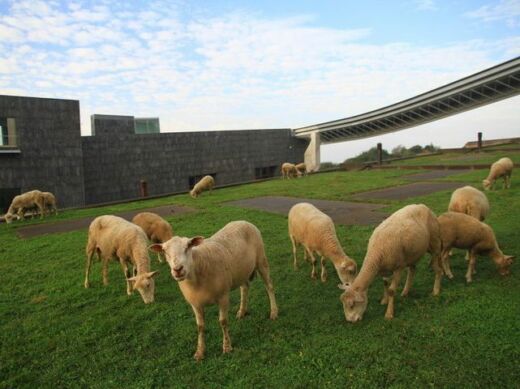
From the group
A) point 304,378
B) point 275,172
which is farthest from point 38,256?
point 275,172

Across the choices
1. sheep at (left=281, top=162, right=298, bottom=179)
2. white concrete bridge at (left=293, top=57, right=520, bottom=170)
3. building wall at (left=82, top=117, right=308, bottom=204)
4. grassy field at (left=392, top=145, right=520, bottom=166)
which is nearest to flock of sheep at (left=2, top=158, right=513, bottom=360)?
grassy field at (left=392, top=145, right=520, bottom=166)

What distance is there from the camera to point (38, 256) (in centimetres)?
952

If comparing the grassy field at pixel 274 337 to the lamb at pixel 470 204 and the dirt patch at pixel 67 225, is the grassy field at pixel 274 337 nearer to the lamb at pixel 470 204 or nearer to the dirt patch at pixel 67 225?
the lamb at pixel 470 204

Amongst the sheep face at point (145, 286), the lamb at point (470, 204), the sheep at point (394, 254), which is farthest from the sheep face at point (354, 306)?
the lamb at point (470, 204)

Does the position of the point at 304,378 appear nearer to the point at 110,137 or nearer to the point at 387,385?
the point at 387,385

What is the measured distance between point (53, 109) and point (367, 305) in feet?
76.2

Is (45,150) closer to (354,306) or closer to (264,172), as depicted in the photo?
(264,172)

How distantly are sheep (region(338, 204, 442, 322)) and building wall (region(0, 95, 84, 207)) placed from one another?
867 inches

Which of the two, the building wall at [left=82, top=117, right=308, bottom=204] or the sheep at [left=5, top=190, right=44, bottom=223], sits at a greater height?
the building wall at [left=82, top=117, right=308, bottom=204]

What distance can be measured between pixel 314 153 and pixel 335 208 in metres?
25.8

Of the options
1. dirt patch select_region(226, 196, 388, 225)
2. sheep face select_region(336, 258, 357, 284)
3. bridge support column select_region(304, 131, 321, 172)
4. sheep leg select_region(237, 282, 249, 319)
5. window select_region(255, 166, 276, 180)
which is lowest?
sheep leg select_region(237, 282, 249, 319)

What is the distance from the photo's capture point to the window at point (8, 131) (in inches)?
822

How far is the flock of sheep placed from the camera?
4.61 meters

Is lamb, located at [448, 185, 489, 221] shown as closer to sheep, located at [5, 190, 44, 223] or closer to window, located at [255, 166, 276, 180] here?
sheep, located at [5, 190, 44, 223]
